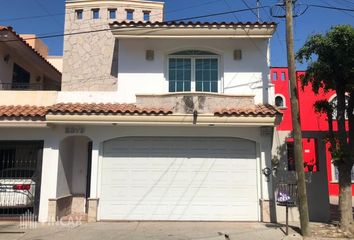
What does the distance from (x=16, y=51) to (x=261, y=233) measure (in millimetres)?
11551

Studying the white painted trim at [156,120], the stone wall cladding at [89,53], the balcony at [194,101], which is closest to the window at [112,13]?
the stone wall cladding at [89,53]

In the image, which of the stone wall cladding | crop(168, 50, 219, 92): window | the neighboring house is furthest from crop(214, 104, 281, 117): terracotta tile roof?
the neighboring house

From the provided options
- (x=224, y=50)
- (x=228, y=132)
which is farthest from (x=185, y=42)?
(x=228, y=132)

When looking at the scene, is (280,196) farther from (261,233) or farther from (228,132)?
(228,132)

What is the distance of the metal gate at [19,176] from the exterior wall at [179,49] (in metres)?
3.57

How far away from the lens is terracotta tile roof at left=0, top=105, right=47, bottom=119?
38.7 feet

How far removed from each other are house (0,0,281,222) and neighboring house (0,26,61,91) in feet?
7.61

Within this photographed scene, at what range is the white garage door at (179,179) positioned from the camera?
1238 centimetres

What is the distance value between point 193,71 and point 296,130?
16.3ft

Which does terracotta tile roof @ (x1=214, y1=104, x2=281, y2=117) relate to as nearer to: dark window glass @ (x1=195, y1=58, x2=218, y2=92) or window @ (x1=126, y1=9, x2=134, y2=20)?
dark window glass @ (x1=195, y1=58, x2=218, y2=92)

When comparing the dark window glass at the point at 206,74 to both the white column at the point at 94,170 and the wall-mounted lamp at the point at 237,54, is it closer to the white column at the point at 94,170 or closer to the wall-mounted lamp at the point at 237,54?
the wall-mounted lamp at the point at 237,54

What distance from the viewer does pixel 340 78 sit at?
34.7ft

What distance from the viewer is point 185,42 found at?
45.0 feet

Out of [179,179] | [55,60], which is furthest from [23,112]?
[55,60]
